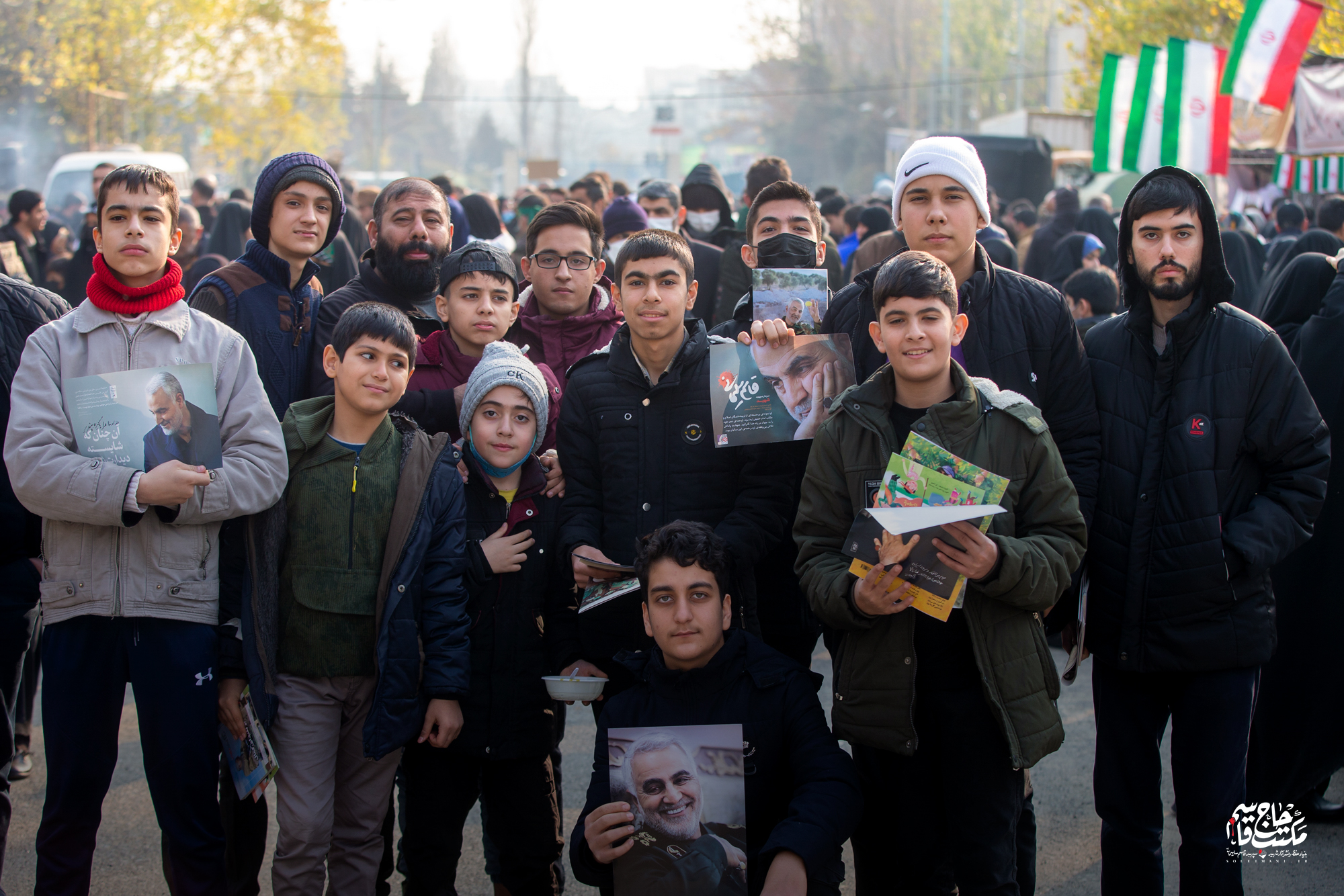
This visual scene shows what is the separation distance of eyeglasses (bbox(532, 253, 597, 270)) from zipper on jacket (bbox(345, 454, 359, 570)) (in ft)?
4.40

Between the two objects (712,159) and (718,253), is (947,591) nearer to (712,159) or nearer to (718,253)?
(718,253)

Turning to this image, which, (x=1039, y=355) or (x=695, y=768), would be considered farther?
(x=1039, y=355)

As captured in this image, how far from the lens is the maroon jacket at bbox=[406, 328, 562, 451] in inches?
148

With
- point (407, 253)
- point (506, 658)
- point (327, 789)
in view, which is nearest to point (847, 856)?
point (506, 658)

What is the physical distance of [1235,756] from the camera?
Result: 3.01 metres

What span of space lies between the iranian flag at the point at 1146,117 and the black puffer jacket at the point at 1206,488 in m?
9.21

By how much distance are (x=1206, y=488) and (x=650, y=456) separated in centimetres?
163

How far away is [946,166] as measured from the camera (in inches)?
131

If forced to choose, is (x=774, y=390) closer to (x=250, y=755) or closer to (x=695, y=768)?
(x=695, y=768)

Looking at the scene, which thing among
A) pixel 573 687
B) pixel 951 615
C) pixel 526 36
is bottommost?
pixel 573 687

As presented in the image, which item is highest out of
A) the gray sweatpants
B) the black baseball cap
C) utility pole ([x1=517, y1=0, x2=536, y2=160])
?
utility pole ([x1=517, y1=0, x2=536, y2=160])

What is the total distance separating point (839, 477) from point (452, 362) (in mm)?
1618

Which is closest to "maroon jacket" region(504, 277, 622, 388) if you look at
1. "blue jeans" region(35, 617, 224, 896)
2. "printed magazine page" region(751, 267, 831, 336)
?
"printed magazine page" region(751, 267, 831, 336)

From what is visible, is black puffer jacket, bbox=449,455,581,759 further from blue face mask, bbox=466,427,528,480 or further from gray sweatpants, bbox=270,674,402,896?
gray sweatpants, bbox=270,674,402,896
